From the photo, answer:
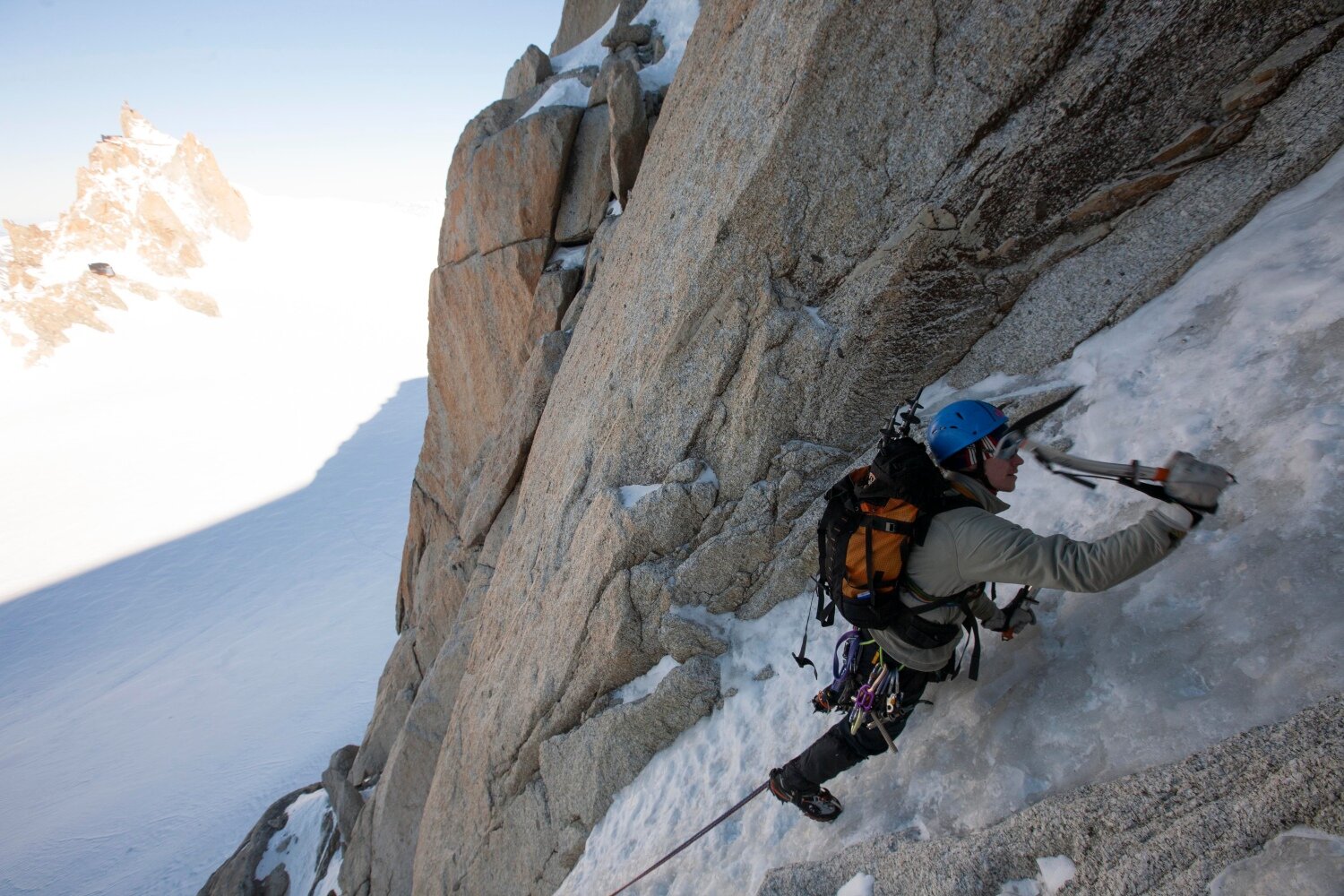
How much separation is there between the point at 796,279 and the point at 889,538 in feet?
12.1

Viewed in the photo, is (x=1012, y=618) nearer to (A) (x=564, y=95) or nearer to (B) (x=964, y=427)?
(B) (x=964, y=427)

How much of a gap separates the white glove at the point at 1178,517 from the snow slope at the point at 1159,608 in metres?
1.05

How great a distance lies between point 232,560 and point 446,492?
41.6m

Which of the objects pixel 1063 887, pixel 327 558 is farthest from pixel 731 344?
pixel 327 558

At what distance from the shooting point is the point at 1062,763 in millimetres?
3559

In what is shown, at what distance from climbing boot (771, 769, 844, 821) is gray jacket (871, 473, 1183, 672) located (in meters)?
1.28

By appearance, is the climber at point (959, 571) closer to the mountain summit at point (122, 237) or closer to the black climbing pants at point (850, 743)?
the black climbing pants at point (850, 743)

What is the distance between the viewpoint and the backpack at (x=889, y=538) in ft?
11.2

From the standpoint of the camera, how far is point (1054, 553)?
117 inches

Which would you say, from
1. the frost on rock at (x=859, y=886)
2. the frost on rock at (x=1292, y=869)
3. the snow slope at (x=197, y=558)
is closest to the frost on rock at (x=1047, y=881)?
the frost on rock at (x=1292, y=869)

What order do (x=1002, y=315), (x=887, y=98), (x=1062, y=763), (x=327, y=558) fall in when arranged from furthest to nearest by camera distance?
(x=327, y=558) → (x=1002, y=315) → (x=887, y=98) → (x=1062, y=763)

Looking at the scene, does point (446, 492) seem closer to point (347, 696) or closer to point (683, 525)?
point (683, 525)

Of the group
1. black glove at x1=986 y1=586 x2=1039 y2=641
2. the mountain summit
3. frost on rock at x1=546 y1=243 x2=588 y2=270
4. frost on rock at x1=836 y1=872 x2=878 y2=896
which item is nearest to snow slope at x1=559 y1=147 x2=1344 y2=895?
black glove at x1=986 y1=586 x2=1039 y2=641

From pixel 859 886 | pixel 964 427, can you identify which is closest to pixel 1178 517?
pixel 964 427
